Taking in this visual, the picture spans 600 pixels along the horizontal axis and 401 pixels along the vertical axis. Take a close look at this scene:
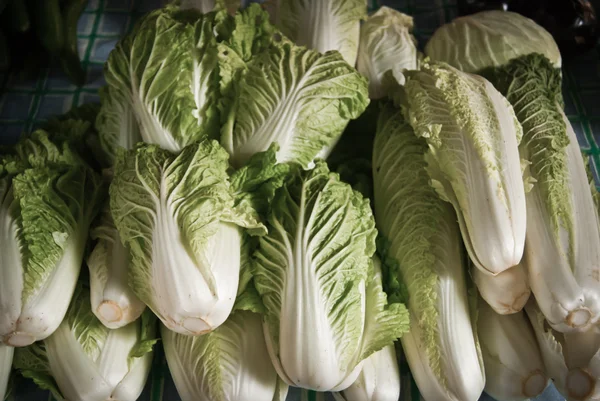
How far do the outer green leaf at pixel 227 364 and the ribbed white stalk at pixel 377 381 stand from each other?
174 millimetres

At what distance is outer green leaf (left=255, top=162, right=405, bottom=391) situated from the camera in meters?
0.99

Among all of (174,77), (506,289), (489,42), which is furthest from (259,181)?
(489,42)

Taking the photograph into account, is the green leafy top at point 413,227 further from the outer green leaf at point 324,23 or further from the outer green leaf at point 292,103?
the outer green leaf at point 324,23

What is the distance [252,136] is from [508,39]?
856mm

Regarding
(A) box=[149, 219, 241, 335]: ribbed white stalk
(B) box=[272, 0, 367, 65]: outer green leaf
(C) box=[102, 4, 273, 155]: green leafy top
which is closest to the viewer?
(A) box=[149, 219, 241, 335]: ribbed white stalk

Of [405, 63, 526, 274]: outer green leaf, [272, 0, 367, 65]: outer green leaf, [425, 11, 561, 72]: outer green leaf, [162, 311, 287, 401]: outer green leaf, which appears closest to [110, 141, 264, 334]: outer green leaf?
[162, 311, 287, 401]: outer green leaf

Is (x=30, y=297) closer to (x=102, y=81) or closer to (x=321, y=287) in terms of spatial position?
(x=321, y=287)

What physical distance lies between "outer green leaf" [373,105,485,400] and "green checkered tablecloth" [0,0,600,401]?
75cm

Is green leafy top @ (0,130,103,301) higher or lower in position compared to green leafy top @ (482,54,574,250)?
lower

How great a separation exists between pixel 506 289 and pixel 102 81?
151 centimetres

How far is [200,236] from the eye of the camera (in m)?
0.97

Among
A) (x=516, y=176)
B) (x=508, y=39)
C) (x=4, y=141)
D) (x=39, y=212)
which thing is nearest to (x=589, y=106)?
(x=508, y=39)

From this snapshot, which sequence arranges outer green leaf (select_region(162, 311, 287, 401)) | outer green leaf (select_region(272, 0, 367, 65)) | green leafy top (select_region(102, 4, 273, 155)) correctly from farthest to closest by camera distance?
outer green leaf (select_region(272, 0, 367, 65)), green leafy top (select_region(102, 4, 273, 155)), outer green leaf (select_region(162, 311, 287, 401))

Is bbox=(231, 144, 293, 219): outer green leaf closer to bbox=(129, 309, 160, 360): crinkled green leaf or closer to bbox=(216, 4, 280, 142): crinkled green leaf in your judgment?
bbox=(216, 4, 280, 142): crinkled green leaf
